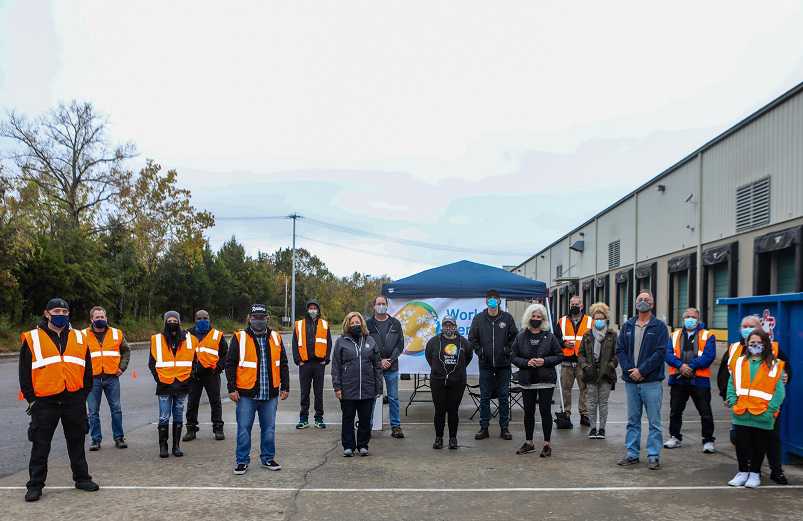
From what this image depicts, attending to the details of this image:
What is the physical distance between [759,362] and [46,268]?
3560 cm

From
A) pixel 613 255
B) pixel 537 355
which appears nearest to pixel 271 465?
pixel 537 355

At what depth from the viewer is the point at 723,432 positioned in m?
9.91

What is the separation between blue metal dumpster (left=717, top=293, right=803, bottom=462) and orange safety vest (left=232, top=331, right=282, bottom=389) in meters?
5.56

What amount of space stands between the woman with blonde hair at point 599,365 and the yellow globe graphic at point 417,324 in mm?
2863

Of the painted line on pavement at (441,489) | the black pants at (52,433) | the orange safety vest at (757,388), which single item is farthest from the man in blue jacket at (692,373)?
the black pants at (52,433)

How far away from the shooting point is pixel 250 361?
765 centimetres

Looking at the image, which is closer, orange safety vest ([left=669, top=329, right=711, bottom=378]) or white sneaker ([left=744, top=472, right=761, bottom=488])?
white sneaker ([left=744, top=472, right=761, bottom=488])

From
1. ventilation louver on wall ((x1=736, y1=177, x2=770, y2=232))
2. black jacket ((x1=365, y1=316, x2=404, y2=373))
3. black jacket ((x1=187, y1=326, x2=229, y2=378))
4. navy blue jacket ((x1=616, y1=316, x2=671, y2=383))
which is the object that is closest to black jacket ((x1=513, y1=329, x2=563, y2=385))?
navy blue jacket ((x1=616, y1=316, x2=671, y2=383))

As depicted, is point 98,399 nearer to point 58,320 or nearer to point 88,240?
point 58,320

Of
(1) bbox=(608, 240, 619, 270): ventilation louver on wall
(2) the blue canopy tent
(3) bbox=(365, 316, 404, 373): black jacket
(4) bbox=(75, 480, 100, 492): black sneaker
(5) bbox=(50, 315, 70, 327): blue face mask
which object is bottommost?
(4) bbox=(75, 480, 100, 492): black sneaker

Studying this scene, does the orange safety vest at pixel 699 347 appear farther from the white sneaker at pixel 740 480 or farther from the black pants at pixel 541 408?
the white sneaker at pixel 740 480

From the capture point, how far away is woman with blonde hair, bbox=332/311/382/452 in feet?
27.4

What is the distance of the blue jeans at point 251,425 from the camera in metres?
7.45

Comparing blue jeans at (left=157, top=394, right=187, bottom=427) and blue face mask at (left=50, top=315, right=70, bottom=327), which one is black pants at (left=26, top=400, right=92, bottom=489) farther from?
blue jeans at (left=157, top=394, right=187, bottom=427)
